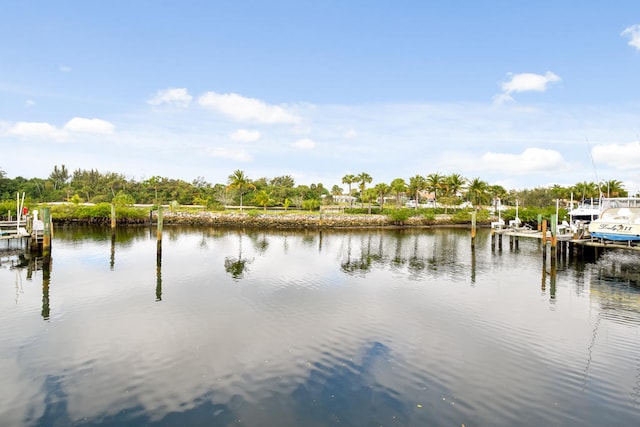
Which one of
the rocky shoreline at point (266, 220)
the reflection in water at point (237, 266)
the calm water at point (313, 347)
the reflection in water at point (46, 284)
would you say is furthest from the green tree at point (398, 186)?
the reflection in water at point (46, 284)

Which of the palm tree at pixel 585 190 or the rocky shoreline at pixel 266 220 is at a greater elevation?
the palm tree at pixel 585 190

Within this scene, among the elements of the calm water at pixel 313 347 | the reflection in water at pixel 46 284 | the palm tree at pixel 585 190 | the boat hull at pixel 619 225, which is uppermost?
the palm tree at pixel 585 190

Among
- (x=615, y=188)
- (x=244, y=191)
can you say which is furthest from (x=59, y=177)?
(x=615, y=188)

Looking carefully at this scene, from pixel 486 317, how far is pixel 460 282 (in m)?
7.86

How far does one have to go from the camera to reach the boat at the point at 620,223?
1153 inches

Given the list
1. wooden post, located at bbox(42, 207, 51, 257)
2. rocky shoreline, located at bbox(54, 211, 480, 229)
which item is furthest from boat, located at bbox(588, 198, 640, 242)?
wooden post, located at bbox(42, 207, 51, 257)

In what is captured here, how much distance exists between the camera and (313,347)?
1401 cm

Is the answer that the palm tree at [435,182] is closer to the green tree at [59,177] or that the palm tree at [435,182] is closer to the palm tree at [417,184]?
the palm tree at [417,184]

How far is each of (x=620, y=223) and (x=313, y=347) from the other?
2895 cm

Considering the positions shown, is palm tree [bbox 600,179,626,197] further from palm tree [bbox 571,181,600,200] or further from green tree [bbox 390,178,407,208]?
green tree [bbox 390,178,407,208]

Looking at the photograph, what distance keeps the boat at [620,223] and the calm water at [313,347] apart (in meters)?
3.56

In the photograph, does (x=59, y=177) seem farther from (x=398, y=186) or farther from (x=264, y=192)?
(x=398, y=186)

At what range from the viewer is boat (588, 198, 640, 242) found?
2928 cm

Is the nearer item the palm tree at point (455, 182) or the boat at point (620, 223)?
the boat at point (620, 223)
